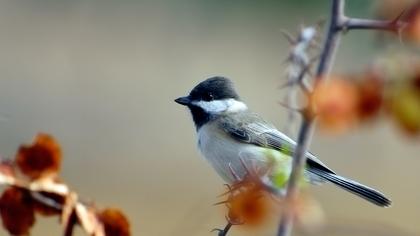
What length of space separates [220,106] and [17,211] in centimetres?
278

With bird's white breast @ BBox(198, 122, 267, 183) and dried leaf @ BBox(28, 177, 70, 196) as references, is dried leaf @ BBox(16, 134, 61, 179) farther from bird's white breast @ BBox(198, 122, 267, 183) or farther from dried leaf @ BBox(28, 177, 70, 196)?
bird's white breast @ BBox(198, 122, 267, 183)

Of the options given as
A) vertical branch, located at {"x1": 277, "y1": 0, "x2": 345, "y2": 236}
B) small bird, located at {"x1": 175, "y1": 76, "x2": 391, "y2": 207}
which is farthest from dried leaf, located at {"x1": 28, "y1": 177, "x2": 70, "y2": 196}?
small bird, located at {"x1": 175, "y1": 76, "x2": 391, "y2": 207}

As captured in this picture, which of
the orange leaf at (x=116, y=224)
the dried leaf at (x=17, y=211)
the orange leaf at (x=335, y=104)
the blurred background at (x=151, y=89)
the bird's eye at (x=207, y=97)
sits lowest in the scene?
the blurred background at (x=151, y=89)

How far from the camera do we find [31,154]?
1.17 meters

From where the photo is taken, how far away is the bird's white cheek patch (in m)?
3.87

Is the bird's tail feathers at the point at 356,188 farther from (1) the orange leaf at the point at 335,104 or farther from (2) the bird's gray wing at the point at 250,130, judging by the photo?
(1) the orange leaf at the point at 335,104

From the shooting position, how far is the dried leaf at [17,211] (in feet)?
3.75

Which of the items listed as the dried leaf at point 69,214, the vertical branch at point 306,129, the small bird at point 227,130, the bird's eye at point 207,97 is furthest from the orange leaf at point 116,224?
the bird's eye at point 207,97

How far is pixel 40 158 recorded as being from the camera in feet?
3.80

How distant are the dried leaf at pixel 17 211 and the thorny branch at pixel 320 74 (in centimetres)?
27

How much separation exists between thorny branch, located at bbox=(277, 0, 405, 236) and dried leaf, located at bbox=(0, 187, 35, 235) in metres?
0.27

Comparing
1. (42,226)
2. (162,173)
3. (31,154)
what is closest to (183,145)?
(162,173)

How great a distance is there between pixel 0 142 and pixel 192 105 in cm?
660

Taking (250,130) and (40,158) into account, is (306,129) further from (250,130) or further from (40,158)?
(250,130)
